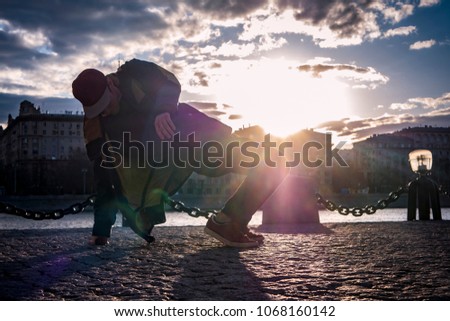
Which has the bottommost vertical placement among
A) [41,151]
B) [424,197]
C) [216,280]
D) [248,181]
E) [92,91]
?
[216,280]

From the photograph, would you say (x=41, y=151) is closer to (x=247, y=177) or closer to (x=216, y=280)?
(x=247, y=177)

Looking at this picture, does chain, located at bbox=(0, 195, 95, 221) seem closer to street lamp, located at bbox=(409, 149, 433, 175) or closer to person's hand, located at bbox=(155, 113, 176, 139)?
person's hand, located at bbox=(155, 113, 176, 139)

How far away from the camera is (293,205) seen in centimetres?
670

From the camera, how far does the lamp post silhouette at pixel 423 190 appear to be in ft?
24.6

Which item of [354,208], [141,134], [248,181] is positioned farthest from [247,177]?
[354,208]

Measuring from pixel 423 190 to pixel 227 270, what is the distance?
5.70m

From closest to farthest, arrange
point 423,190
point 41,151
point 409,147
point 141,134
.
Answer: point 141,134
point 423,190
point 409,147
point 41,151

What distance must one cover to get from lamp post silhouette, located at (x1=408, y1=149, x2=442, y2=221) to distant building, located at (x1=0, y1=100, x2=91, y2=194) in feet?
15.1

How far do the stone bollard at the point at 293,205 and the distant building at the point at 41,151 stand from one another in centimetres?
262

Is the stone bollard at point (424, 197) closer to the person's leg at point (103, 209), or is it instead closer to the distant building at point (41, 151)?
the distant building at point (41, 151)

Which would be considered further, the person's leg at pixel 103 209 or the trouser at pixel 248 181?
the person's leg at pixel 103 209

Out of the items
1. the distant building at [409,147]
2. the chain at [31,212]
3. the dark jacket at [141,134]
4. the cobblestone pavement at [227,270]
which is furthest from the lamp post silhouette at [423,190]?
the chain at [31,212]
